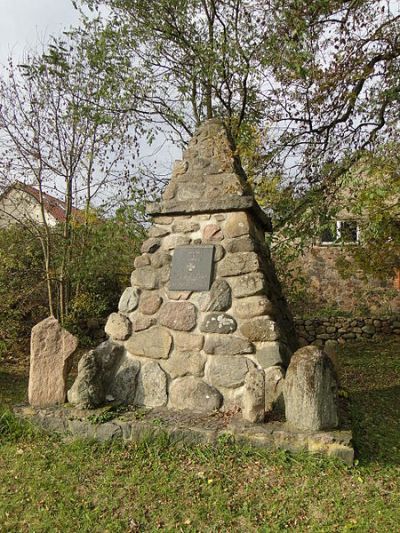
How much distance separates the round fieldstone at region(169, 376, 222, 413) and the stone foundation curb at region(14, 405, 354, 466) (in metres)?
0.08

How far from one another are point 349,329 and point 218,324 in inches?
292

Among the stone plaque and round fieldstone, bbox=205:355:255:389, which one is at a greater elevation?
the stone plaque

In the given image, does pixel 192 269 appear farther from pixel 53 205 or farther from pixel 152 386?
pixel 53 205

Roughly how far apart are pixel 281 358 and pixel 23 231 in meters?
6.77

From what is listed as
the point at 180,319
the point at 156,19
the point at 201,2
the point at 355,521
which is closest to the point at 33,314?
the point at 180,319

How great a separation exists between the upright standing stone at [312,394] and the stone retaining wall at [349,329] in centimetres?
704

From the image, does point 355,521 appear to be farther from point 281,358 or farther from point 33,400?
point 33,400

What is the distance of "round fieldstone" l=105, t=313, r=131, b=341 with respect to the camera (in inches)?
168

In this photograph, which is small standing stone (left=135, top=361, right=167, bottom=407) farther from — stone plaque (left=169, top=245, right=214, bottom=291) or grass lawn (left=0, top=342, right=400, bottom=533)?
stone plaque (left=169, top=245, right=214, bottom=291)

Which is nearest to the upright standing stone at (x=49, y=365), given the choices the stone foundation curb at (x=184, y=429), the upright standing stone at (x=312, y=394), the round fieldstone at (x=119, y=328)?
the stone foundation curb at (x=184, y=429)

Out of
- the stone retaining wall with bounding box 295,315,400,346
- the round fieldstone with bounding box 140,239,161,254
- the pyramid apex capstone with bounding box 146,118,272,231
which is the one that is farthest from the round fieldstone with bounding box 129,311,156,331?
the stone retaining wall with bounding box 295,315,400,346

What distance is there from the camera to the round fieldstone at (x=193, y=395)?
3.82 metres

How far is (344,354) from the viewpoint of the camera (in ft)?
28.7

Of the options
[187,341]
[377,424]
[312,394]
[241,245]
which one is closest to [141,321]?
[187,341]
